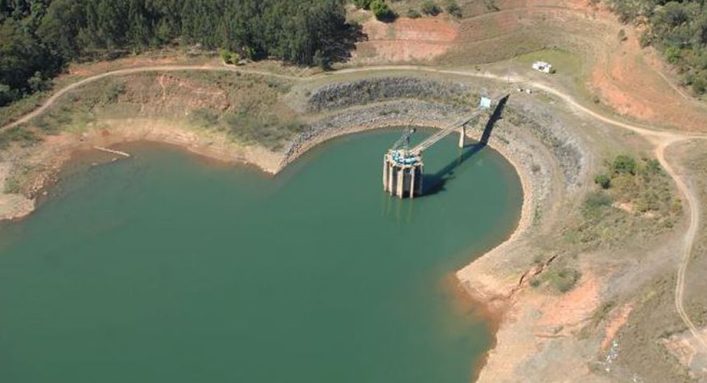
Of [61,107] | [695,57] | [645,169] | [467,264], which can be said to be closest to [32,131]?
[61,107]

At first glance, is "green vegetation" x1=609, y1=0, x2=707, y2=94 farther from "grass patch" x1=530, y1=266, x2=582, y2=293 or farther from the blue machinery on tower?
"grass patch" x1=530, y1=266, x2=582, y2=293

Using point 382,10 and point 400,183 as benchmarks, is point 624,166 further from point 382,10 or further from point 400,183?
point 382,10

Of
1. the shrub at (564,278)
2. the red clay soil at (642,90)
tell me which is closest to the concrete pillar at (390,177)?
the shrub at (564,278)

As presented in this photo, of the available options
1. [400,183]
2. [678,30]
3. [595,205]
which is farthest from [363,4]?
[595,205]

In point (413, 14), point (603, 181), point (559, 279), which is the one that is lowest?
point (559, 279)

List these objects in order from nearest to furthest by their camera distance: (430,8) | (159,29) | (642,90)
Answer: (642,90)
(159,29)
(430,8)

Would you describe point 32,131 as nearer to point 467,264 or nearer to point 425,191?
point 425,191
